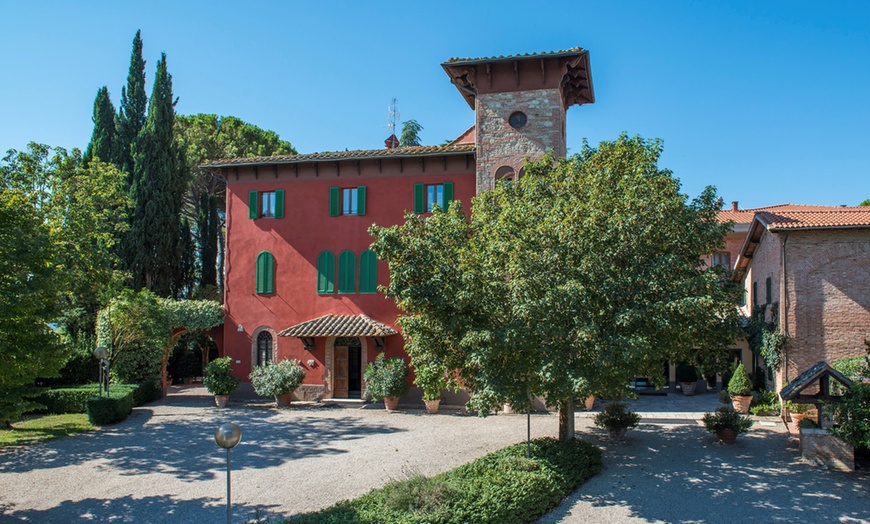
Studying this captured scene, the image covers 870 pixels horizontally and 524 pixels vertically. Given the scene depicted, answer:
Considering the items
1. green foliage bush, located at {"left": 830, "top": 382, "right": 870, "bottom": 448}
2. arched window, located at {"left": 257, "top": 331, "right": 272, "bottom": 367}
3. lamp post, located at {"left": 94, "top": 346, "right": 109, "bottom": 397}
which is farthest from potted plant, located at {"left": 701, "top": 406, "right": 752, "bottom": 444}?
lamp post, located at {"left": 94, "top": 346, "right": 109, "bottom": 397}

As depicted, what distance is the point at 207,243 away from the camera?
35.1 m

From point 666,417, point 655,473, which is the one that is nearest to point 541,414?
point 666,417

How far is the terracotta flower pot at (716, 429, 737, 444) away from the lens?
15414 millimetres

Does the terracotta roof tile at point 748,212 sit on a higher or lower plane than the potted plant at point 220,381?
higher

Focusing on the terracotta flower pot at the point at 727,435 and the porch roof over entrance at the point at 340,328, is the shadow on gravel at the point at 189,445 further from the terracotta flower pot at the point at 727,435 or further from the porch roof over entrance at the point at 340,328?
the terracotta flower pot at the point at 727,435

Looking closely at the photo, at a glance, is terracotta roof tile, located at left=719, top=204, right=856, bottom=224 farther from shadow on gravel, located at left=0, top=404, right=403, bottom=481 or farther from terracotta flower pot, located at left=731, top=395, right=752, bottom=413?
shadow on gravel, located at left=0, top=404, right=403, bottom=481

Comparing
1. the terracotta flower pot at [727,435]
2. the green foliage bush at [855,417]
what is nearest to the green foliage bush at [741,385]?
the terracotta flower pot at [727,435]

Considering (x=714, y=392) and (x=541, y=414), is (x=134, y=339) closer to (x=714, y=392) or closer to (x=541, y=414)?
(x=541, y=414)

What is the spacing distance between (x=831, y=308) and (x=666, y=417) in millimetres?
5707

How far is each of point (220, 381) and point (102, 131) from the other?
17.9 m

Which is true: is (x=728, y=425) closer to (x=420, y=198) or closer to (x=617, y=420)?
(x=617, y=420)

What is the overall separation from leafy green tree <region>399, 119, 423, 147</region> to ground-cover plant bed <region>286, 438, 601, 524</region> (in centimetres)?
3174

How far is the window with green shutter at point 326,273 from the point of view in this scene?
2347cm

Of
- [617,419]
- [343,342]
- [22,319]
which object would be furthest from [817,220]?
[22,319]
